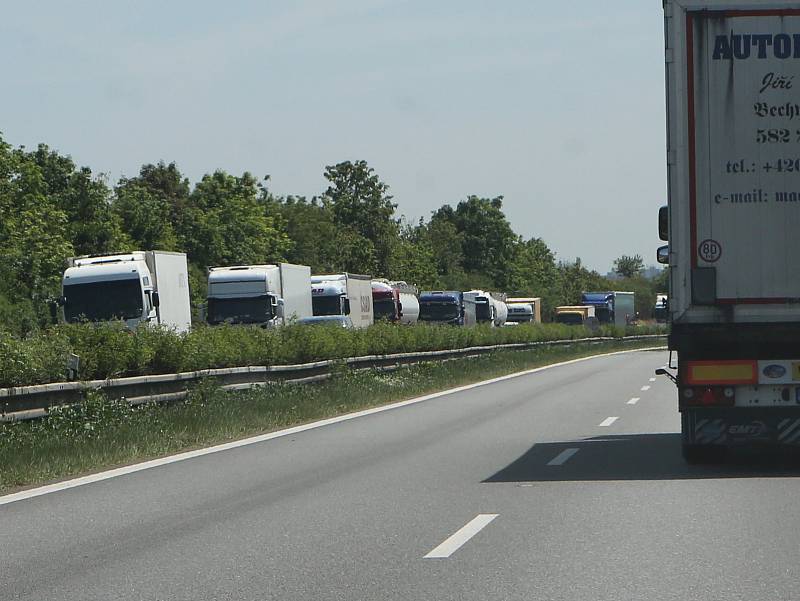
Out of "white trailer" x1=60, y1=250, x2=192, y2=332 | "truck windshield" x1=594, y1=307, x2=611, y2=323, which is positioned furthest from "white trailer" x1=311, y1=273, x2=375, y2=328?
"truck windshield" x1=594, y1=307, x2=611, y2=323

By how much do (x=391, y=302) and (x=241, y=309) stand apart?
2115 cm

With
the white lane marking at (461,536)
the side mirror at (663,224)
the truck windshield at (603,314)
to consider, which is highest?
the side mirror at (663,224)

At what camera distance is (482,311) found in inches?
2960

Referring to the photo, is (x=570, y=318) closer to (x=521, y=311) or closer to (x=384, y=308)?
(x=521, y=311)

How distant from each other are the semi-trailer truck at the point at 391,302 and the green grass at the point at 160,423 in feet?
102

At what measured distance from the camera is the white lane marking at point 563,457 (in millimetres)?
14078

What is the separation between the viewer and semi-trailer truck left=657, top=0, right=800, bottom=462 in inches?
489

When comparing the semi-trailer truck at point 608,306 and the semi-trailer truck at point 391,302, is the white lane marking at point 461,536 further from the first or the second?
the semi-trailer truck at point 608,306

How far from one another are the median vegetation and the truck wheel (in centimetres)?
697

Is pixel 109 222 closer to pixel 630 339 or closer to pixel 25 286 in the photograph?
pixel 25 286

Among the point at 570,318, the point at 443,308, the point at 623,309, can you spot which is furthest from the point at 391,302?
the point at 623,309

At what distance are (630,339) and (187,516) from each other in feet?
280

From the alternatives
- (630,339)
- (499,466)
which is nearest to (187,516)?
(499,466)

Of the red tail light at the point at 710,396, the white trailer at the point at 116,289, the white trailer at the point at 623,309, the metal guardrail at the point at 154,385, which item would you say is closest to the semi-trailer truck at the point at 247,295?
the white trailer at the point at 116,289
